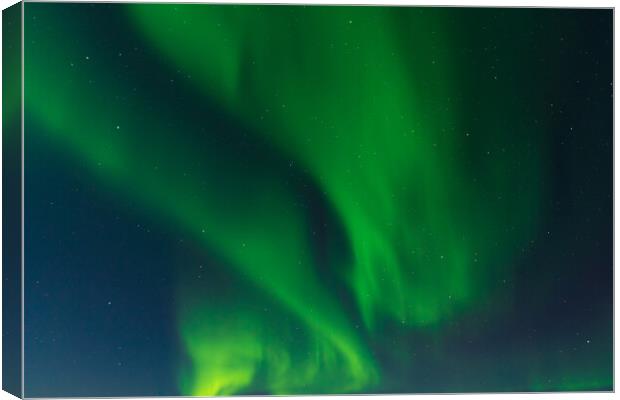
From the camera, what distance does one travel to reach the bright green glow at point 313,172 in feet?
19.3

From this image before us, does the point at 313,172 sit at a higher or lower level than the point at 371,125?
lower

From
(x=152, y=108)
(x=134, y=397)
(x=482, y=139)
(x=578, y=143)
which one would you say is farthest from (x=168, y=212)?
(x=578, y=143)

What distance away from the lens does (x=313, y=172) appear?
5.95 metres

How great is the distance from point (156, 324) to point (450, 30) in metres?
1.78

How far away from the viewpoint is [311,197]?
595cm

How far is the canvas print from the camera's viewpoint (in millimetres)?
5887

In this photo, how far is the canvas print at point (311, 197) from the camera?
5.89 m

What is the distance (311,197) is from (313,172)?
4.2 inches

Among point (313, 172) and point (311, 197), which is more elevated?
point (313, 172)

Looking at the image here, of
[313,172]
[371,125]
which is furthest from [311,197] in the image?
[371,125]

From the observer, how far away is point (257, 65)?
5934 mm

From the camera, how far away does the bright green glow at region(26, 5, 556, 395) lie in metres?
5.89

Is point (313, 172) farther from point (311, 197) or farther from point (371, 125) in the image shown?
point (371, 125)

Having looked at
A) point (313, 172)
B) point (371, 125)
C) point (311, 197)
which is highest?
point (371, 125)
